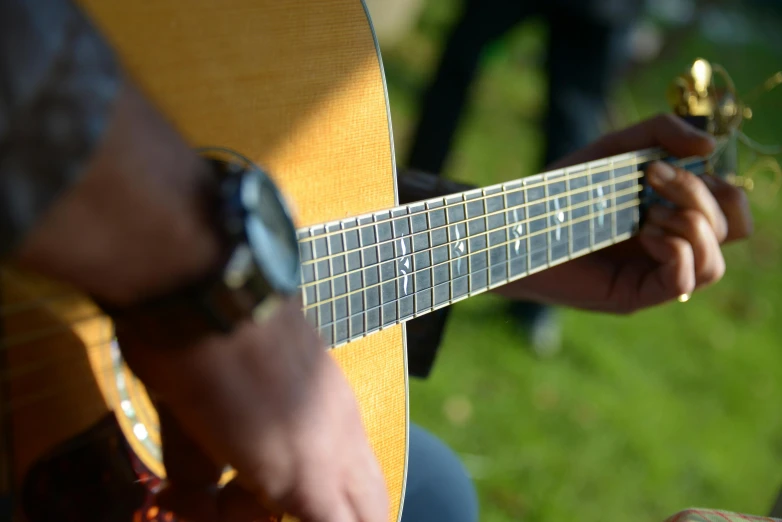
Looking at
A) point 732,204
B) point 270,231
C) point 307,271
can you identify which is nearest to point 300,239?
point 307,271

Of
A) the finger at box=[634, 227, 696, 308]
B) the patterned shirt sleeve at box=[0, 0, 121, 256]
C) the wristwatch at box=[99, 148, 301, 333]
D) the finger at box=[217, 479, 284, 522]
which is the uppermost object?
the patterned shirt sleeve at box=[0, 0, 121, 256]

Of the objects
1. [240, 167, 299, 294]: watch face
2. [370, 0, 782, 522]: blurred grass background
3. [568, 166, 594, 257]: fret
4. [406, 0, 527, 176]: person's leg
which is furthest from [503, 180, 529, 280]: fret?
[406, 0, 527, 176]: person's leg

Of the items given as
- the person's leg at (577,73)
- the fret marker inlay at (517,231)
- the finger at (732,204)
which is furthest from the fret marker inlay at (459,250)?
the person's leg at (577,73)

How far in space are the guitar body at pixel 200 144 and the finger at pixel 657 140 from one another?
20.6 inches

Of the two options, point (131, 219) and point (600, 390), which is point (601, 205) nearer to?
point (131, 219)

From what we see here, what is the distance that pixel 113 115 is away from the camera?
0.45 meters

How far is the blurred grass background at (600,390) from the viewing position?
2.00 m

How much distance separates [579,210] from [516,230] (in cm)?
16

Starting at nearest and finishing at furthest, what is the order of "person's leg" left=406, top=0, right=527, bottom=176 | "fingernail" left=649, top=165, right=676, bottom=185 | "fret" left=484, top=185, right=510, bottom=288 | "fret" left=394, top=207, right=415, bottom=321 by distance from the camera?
1. "fret" left=394, top=207, right=415, bottom=321
2. "fret" left=484, top=185, right=510, bottom=288
3. "fingernail" left=649, top=165, right=676, bottom=185
4. "person's leg" left=406, top=0, right=527, bottom=176

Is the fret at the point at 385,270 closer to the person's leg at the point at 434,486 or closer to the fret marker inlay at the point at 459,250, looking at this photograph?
the fret marker inlay at the point at 459,250

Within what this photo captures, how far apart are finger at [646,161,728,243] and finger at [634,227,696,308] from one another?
6cm

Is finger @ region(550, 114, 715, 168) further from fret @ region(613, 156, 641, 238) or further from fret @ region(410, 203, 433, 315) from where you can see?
fret @ region(410, 203, 433, 315)

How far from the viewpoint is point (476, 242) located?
91 centimetres

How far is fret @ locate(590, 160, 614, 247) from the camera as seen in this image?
1.10 m
